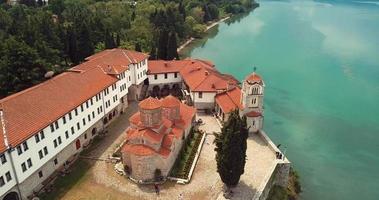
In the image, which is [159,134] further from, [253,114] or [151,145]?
[253,114]

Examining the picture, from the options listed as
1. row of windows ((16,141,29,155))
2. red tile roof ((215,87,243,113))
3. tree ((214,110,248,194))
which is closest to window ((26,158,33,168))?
row of windows ((16,141,29,155))

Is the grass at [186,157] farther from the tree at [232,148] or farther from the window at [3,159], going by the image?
the window at [3,159]

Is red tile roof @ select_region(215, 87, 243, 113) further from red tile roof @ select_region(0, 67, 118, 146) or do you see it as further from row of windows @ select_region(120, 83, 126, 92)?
red tile roof @ select_region(0, 67, 118, 146)

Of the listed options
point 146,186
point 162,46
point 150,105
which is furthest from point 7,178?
point 162,46

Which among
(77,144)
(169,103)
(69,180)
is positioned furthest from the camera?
(169,103)

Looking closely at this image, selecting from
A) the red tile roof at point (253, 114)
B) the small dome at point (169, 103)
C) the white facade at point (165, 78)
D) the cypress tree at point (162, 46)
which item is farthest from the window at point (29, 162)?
the cypress tree at point (162, 46)

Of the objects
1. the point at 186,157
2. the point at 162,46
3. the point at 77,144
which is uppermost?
the point at 162,46

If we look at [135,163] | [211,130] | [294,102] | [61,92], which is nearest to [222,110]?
[211,130]
